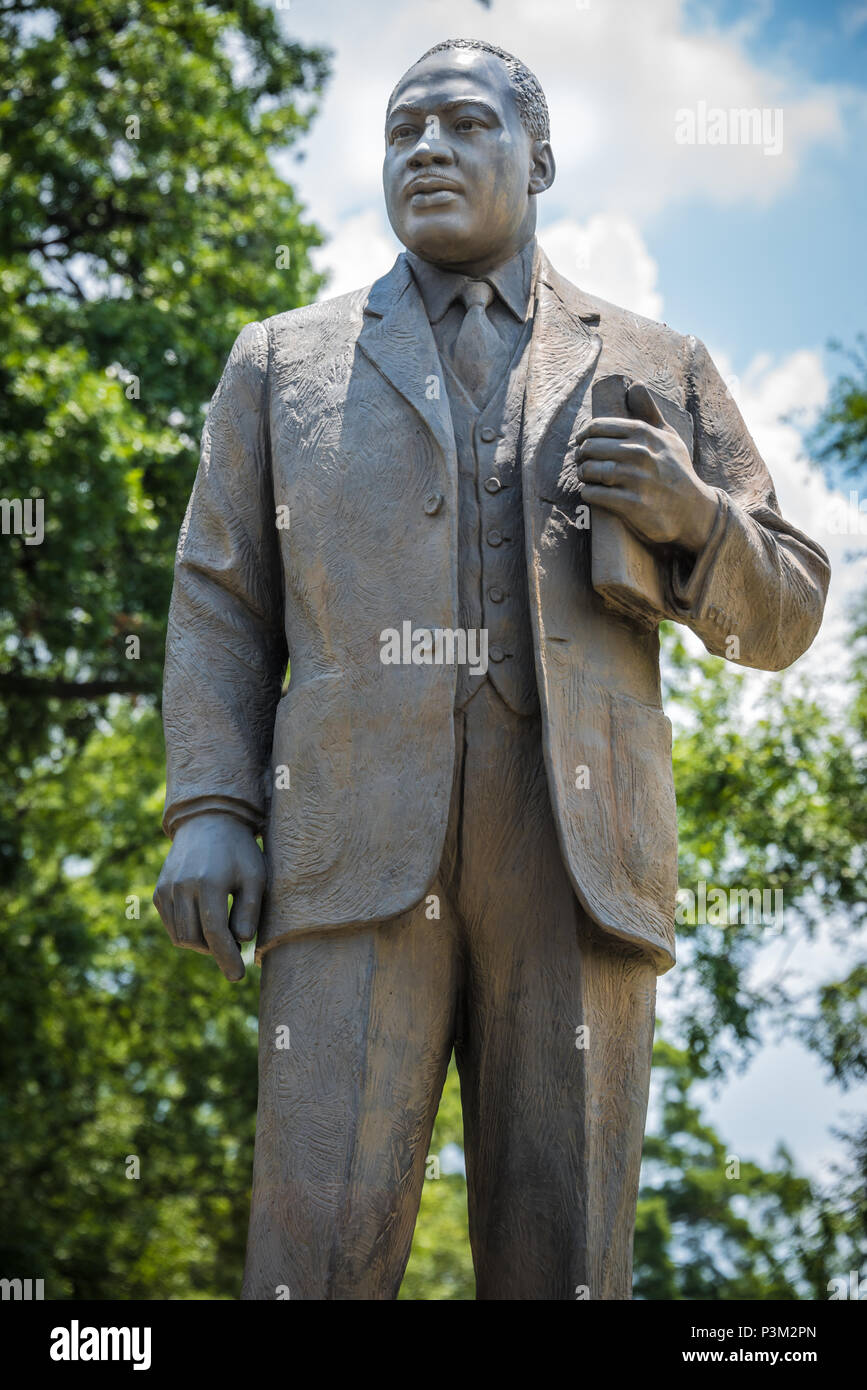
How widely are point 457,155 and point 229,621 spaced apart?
1.31 metres

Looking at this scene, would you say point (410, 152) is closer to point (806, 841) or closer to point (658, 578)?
point (658, 578)

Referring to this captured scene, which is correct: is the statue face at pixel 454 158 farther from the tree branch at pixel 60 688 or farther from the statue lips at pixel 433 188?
the tree branch at pixel 60 688

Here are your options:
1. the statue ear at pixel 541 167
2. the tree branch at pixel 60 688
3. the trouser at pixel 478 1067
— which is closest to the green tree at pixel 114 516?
the tree branch at pixel 60 688

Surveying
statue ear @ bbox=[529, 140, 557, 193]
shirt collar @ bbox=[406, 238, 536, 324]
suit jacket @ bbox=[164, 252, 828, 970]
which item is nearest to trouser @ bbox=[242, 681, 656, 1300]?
suit jacket @ bbox=[164, 252, 828, 970]

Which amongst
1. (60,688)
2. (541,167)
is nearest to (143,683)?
(60,688)

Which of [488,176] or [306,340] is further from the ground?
[488,176]

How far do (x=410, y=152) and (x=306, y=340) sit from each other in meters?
0.54

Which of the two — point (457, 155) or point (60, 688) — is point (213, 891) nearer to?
point (457, 155)

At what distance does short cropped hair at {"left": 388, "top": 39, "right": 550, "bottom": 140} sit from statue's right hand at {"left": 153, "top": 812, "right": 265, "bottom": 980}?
1979 millimetres

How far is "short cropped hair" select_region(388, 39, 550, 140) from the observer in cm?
478

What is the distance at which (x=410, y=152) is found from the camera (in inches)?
183

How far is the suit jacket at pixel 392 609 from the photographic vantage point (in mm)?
4215

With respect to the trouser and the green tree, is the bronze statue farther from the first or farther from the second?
the green tree
